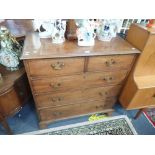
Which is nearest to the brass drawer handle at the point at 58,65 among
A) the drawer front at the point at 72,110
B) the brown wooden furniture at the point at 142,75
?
the drawer front at the point at 72,110

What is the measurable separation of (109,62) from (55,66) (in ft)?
1.36

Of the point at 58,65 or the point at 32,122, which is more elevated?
the point at 58,65

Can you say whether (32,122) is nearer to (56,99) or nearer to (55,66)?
(56,99)

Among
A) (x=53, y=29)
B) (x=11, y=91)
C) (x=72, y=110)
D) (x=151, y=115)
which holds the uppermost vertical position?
(x=53, y=29)

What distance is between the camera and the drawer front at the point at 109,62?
999 millimetres

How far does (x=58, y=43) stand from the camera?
102 cm

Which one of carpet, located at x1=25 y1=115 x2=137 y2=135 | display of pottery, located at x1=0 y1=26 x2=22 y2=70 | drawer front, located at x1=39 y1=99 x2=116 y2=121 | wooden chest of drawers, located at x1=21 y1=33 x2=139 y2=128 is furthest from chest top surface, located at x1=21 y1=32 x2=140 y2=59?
carpet, located at x1=25 y1=115 x2=137 y2=135

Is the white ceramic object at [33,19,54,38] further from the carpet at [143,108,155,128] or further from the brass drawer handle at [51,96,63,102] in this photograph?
the carpet at [143,108,155,128]

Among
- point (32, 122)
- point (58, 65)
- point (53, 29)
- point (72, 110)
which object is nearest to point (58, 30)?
point (53, 29)

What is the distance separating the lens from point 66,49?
949 millimetres
